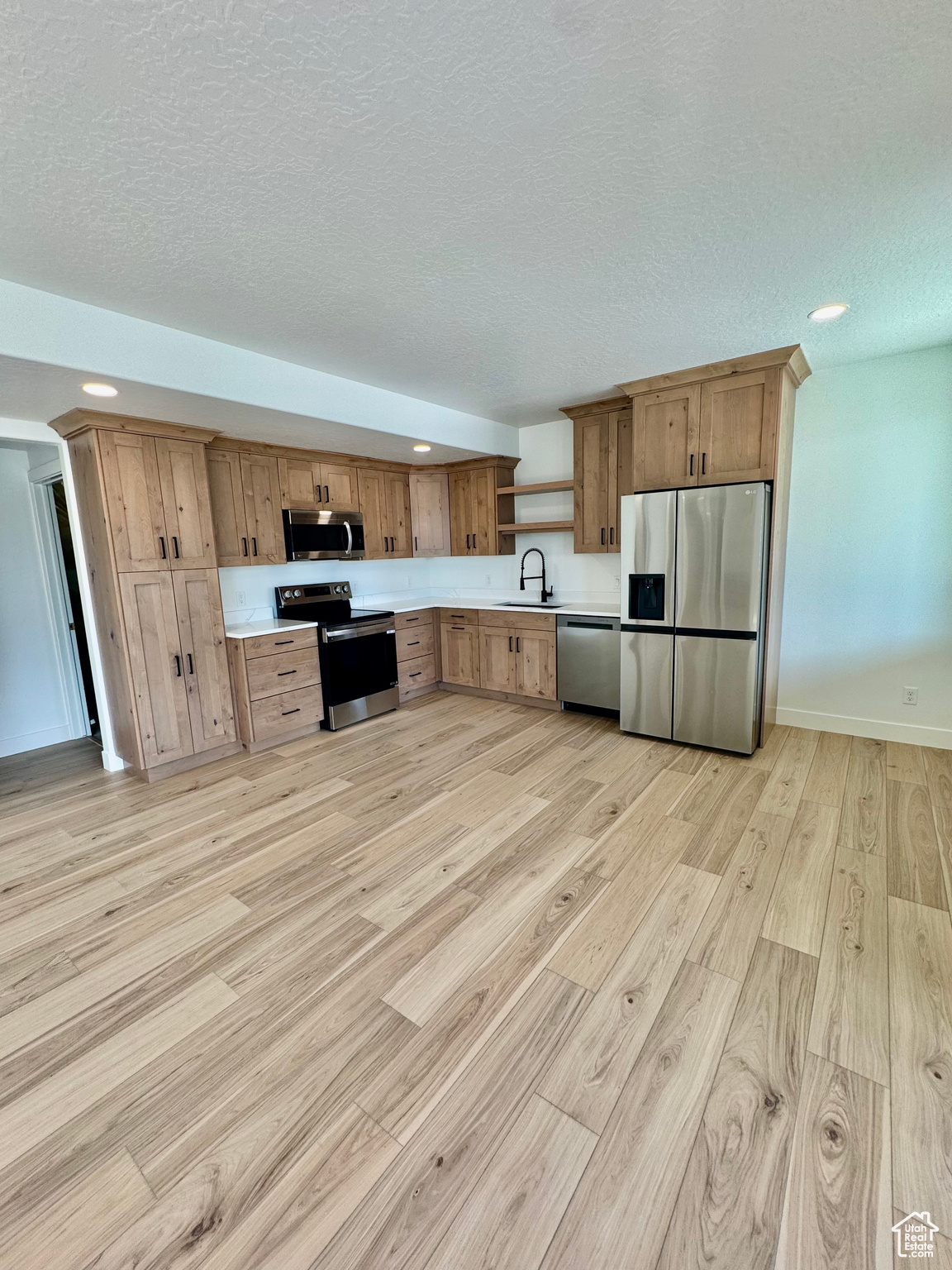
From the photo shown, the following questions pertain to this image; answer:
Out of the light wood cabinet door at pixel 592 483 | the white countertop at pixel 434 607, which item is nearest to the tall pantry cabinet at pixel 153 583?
the white countertop at pixel 434 607

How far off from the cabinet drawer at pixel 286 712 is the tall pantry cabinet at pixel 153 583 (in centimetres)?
24

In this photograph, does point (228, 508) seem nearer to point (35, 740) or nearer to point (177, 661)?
point (177, 661)

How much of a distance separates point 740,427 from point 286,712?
3778 mm

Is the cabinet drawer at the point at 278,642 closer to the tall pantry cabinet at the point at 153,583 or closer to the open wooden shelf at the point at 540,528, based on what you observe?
the tall pantry cabinet at the point at 153,583

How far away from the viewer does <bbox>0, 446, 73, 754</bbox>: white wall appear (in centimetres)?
397

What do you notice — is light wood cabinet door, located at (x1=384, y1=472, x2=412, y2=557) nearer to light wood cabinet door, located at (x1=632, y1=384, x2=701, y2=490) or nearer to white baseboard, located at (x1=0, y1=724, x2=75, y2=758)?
light wood cabinet door, located at (x1=632, y1=384, x2=701, y2=490)

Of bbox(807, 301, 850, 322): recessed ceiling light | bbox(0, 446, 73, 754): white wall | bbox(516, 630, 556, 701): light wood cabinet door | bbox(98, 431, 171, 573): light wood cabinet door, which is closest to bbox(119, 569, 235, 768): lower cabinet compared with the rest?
bbox(98, 431, 171, 573): light wood cabinet door

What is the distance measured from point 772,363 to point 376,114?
2720 millimetres

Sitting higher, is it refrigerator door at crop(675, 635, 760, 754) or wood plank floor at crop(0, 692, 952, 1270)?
refrigerator door at crop(675, 635, 760, 754)

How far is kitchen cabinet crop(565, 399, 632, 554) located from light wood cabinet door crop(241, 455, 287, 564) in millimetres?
2451

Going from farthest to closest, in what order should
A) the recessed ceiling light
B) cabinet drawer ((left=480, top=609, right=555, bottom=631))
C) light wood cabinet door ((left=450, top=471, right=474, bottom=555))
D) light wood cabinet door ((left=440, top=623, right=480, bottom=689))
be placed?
light wood cabinet door ((left=450, top=471, right=474, bottom=555)) → light wood cabinet door ((left=440, top=623, right=480, bottom=689)) → cabinet drawer ((left=480, top=609, right=555, bottom=631)) → the recessed ceiling light

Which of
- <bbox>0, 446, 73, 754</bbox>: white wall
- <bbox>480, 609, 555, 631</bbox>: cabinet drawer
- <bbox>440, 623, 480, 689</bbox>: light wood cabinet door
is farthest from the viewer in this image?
<bbox>440, 623, 480, 689</bbox>: light wood cabinet door

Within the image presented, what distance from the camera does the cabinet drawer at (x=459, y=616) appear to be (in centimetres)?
499

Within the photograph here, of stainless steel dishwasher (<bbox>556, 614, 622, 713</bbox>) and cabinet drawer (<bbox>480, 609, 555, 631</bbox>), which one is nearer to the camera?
stainless steel dishwasher (<bbox>556, 614, 622, 713</bbox>)
